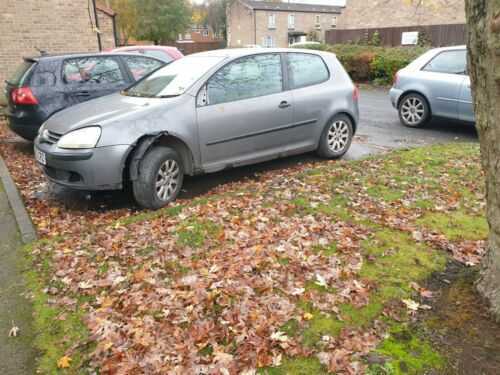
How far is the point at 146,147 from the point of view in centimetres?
486

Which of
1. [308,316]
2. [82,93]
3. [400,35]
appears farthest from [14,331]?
[400,35]

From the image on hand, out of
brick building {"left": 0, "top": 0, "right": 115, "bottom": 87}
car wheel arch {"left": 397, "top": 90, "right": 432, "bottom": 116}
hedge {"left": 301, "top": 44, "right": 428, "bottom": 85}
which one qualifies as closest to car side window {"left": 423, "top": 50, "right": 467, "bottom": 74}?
car wheel arch {"left": 397, "top": 90, "right": 432, "bottom": 116}

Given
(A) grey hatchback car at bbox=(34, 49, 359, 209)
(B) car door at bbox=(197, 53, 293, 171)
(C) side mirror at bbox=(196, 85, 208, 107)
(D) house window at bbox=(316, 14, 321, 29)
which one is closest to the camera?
(A) grey hatchback car at bbox=(34, 49, 359, 209)

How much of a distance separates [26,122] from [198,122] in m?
3.82

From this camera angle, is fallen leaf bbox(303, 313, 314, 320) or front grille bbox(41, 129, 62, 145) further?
front grille bbox(41, 129, 62, 145)

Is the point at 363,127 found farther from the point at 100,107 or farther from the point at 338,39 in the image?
the point at 338,39

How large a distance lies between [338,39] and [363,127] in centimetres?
1816

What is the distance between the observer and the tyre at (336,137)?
22.2 ft

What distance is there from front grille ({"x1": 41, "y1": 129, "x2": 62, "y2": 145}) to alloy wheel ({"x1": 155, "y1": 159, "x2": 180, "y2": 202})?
47.8 inches

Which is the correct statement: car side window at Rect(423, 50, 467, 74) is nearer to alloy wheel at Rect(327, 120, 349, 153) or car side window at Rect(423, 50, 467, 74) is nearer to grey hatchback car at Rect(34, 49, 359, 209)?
grey hatchback car at Rect(34, 49, 359, 209)

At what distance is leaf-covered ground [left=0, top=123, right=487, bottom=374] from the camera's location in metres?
2.63

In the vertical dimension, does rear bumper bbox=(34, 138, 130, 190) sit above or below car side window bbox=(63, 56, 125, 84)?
below

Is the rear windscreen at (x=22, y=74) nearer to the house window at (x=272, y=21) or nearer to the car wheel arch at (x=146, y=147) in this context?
the car wheel arch at (x=146, y=147)

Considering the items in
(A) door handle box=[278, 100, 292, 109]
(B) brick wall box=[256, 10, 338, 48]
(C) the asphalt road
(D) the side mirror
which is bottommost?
(C) the asphalt road
